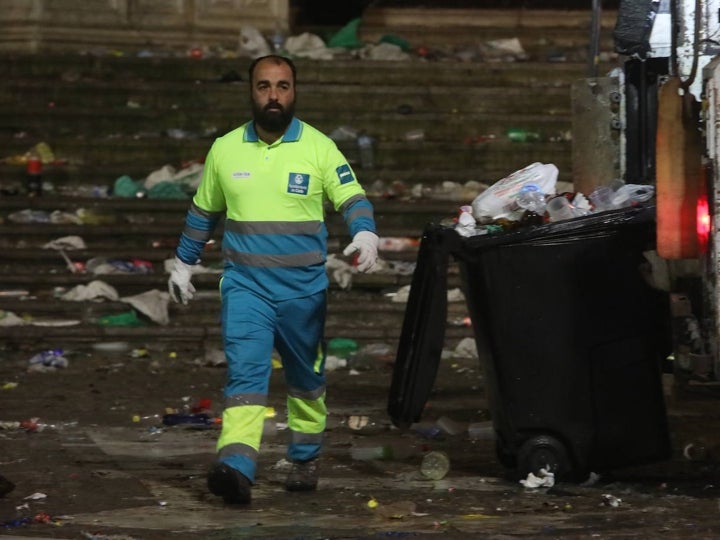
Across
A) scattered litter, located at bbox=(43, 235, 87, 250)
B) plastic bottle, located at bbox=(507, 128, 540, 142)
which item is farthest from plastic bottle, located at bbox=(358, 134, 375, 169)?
scattered litter, located at bbox=(43, 235, 87, 250)

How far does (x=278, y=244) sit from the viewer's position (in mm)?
6344

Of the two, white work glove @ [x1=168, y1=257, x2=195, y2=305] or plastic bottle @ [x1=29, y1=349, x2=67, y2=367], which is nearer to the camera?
white work glove @ [x1=168, y1=257, x2=195, y2=305]

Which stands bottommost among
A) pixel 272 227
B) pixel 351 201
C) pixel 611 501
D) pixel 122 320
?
pixel 611 501

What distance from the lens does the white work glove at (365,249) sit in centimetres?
618

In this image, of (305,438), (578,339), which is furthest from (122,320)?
(578,339)

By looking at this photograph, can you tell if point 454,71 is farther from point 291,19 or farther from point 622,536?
point 622,536

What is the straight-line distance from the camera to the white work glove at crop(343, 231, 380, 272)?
6.18 m

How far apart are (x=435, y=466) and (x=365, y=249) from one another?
101cm

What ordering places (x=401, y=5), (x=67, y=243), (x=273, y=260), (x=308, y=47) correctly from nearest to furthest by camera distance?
(x=273, y=260), (x=67, y=243), (x=308, y=47), (x=401, y=5)

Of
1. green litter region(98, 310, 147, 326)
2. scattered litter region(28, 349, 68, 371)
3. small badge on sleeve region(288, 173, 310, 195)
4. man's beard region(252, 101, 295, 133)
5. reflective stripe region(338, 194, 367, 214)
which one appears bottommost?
scattered litter region(28, 349, 68, 371)

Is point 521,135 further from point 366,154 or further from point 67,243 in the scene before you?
point 67,243

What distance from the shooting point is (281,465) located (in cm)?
690

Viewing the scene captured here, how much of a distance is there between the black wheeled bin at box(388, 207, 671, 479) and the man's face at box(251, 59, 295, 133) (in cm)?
89

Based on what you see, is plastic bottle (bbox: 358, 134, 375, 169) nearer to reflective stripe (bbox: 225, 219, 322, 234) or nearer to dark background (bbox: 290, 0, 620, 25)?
dark background (bbox: 290, 0, 620, 25)
